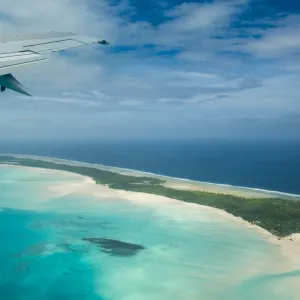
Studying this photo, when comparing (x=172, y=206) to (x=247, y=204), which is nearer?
(x=172, y=206)

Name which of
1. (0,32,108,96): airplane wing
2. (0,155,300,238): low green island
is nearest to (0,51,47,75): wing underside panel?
(0,32,108,96): airplane wing

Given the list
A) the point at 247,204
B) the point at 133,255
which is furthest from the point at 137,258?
the point at 247,204

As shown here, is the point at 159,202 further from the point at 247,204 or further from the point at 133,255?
the point at 133,255

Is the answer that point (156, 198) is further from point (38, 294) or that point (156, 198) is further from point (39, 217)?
point (38, 294)

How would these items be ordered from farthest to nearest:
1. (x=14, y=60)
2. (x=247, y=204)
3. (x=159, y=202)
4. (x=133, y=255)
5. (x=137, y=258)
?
(x=159, y=202) < (x=247, y=204) < (x=133, y=255) < (x=137, y=258) < (x=14, y=60)

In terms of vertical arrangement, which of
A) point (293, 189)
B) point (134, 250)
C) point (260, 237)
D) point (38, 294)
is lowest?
point (38, 294)

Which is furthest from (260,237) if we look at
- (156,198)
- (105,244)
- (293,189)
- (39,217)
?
(293,189)

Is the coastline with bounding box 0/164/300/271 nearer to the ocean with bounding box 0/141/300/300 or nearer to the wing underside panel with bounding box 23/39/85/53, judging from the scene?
the ocean with bounding box 0/141/300/300
